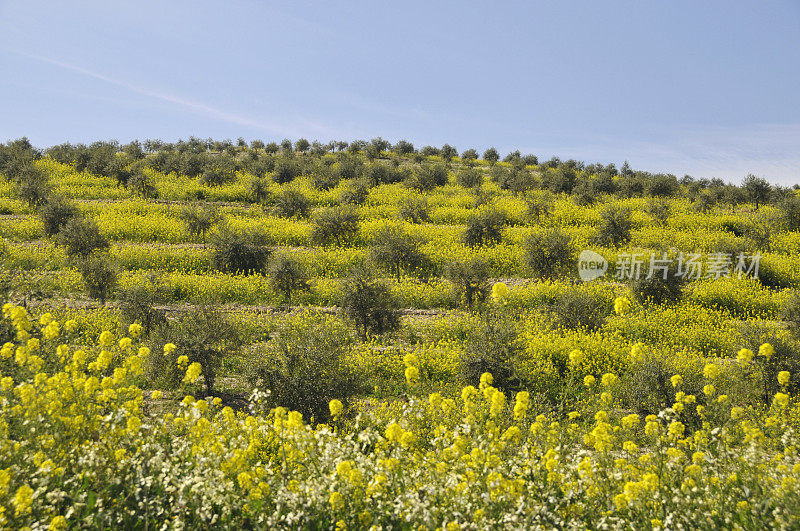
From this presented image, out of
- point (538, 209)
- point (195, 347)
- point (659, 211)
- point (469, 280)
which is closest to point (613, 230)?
point (538, 209)

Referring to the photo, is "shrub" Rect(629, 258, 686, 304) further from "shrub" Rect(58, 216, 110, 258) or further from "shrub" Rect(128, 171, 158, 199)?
"shrub" Rect(128, 171, 158, 199)

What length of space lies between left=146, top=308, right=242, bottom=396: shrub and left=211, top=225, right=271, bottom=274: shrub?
285 inches

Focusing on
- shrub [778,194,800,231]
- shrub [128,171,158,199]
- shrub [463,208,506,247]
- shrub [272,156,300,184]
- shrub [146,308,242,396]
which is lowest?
shrub [146,308,242,396]

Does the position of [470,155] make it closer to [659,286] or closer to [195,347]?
[659,286]

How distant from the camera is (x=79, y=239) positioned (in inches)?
651

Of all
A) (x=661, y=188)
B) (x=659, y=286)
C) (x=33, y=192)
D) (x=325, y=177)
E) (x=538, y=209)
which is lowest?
(x=659, y=286)

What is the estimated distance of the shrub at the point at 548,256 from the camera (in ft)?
54.2

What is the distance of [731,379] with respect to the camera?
8141 mm

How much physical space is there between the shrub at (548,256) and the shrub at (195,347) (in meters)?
11.1

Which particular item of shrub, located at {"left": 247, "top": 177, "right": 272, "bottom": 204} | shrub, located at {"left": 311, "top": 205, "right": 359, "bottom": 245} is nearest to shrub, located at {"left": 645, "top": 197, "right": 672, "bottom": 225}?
shrub, located at {"left": 311, "top": 205, "right": 359, "bottom": 245}

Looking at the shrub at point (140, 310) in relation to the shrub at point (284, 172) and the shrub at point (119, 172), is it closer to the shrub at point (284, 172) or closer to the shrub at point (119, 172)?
the shrub at point (119, 172)

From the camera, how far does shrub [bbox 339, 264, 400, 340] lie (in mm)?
11820

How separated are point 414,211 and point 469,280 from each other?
35.4 ft

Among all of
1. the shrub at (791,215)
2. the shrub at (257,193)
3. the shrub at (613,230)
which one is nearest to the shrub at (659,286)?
the shrub at (613,230)
